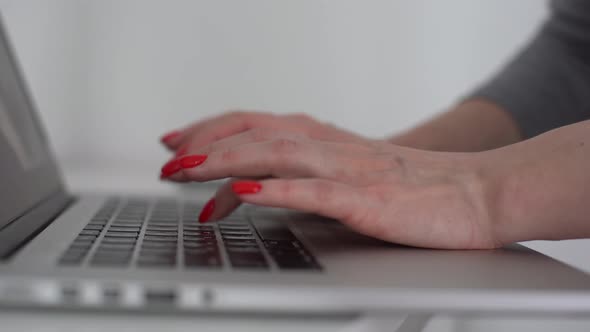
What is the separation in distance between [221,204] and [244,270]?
8.9 inches

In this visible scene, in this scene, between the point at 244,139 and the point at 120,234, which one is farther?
the point at 244,139

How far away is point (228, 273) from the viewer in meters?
0.36

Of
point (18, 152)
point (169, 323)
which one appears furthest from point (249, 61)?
point (169, 323)

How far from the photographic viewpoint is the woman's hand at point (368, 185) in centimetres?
48

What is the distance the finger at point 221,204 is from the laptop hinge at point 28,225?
5.2 inches

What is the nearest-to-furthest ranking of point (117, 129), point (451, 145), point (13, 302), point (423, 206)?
point (13, 302), point (423, 206), point (451, 145), point (117, 129)

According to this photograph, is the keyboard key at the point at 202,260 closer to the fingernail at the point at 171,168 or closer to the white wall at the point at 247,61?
the fingernail at the point at 171,168

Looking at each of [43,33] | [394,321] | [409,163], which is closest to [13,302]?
[394,321]

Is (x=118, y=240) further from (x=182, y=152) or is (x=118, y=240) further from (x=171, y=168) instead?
(x=182, y=152)

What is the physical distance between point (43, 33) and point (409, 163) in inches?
48.7

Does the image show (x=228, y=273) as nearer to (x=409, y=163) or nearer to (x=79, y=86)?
(x=409, y=163)

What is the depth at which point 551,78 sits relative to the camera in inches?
45.3

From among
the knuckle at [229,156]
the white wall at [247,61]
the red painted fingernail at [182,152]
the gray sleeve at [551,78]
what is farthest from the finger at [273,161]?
the white wall at [247,61]

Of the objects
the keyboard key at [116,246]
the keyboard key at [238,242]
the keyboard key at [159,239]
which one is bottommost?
the keyboard key at [238,242]
